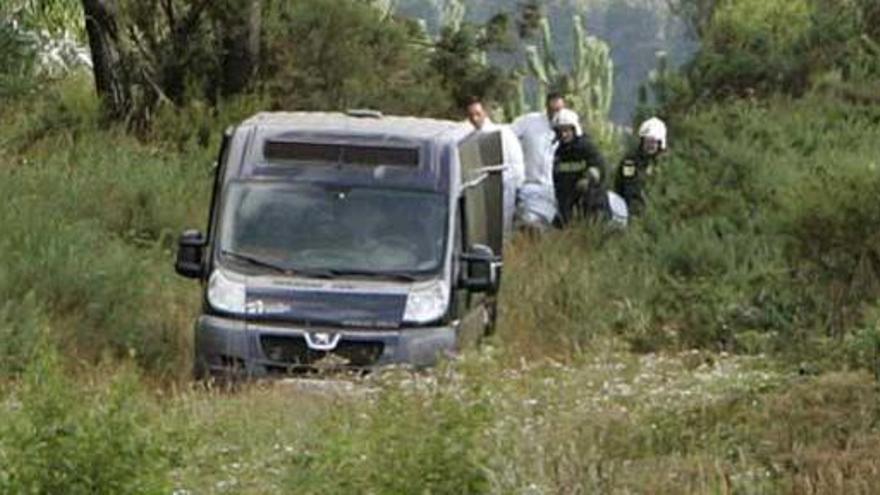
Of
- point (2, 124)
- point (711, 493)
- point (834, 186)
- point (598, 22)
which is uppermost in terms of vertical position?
point (711, 493)


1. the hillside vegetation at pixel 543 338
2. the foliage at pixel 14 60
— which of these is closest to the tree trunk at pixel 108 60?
the hillside vegetation at pixel 543 338

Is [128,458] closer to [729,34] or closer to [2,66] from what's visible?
[2,66]

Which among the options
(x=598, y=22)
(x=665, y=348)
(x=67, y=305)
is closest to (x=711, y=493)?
(x=665, y=348)

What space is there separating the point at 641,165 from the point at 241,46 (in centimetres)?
815

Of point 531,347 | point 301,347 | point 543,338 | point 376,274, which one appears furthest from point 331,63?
point 301,347

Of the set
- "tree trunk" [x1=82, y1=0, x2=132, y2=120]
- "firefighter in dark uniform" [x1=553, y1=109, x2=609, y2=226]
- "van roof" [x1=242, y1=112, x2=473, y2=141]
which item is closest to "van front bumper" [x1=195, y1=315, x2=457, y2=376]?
"van roof" [x1=242, y1=112, x2=473, y2=141]

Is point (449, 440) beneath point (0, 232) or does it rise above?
above

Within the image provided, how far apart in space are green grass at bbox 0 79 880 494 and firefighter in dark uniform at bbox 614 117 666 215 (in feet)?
0.87

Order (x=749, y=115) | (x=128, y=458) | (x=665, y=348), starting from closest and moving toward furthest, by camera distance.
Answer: (x=128, y=458)
(x=665, y=348)
(x=749, y=115)

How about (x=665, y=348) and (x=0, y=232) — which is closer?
(x=665, y=348)

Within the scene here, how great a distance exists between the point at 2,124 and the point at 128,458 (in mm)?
21165

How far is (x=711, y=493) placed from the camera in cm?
784

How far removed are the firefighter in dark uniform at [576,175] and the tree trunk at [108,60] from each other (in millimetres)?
8198

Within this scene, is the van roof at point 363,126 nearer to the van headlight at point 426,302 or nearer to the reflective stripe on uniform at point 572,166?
the van headlight at point 426,302
